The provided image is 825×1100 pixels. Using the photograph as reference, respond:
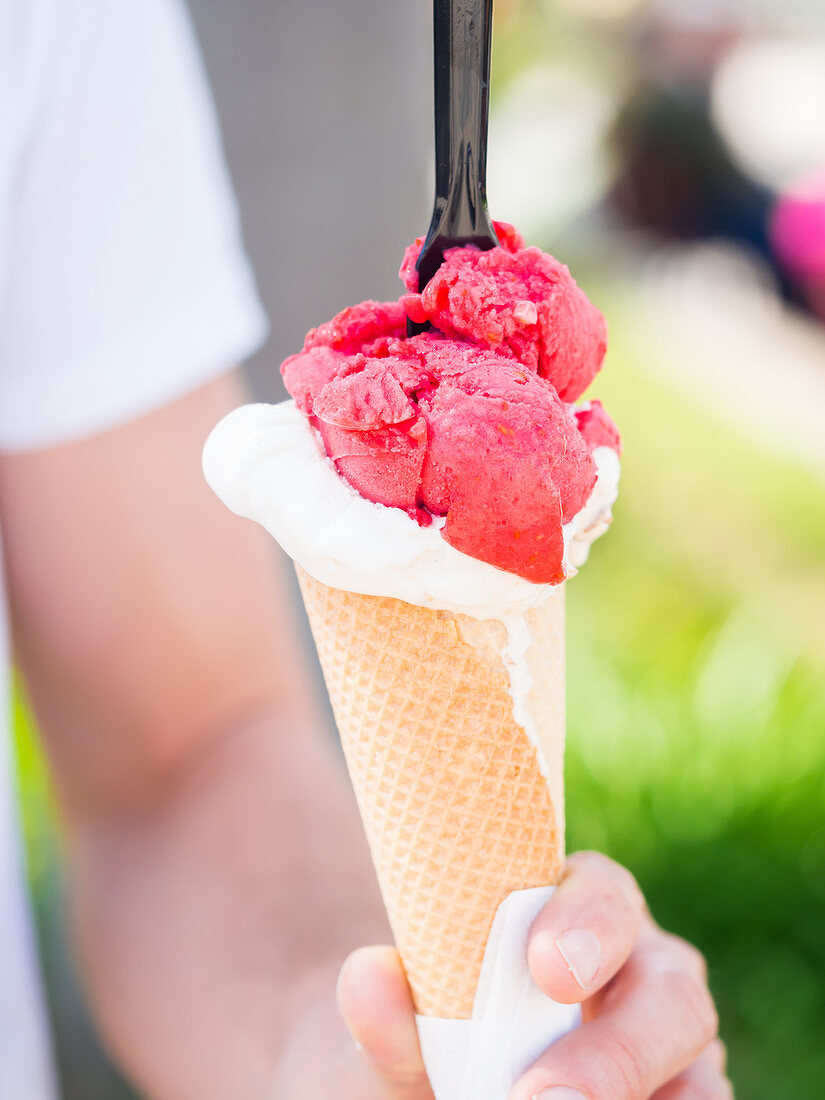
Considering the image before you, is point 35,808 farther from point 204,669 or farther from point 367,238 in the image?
point 367,238

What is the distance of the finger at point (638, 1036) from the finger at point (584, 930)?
0.06 meters

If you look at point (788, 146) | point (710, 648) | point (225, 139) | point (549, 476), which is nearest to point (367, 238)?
point (225, 139)

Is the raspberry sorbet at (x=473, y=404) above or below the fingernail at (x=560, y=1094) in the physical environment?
above

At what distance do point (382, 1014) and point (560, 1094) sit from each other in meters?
0.17

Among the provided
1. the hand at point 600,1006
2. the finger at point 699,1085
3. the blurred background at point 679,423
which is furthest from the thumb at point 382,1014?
the blurred background at point 679,423

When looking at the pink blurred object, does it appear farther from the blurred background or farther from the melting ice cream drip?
the melting ice cream drip

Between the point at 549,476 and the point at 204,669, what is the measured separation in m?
0.88

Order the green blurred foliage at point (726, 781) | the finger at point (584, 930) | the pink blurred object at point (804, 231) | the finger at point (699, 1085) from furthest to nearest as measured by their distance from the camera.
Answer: the pink blurred object at point (804, 231) → the green blurred foliage at point (726, 781) → the finger at point (699, 1085) → the finger at point (584, 930)

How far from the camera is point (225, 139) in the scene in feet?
8.13

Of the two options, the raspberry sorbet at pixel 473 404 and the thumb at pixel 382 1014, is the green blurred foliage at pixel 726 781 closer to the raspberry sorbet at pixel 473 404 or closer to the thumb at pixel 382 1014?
the thumb at pixel 382 1014

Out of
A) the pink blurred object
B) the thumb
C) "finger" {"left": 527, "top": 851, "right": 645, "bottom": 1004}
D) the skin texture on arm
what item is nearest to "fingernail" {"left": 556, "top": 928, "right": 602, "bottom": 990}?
"finger" {"left": 527, "top": 851, "right": 645, "bottom": 1004}

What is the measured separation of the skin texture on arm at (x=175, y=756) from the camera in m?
1.23

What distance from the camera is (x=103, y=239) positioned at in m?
1.28

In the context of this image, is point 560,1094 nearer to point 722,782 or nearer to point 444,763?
point 444,763
